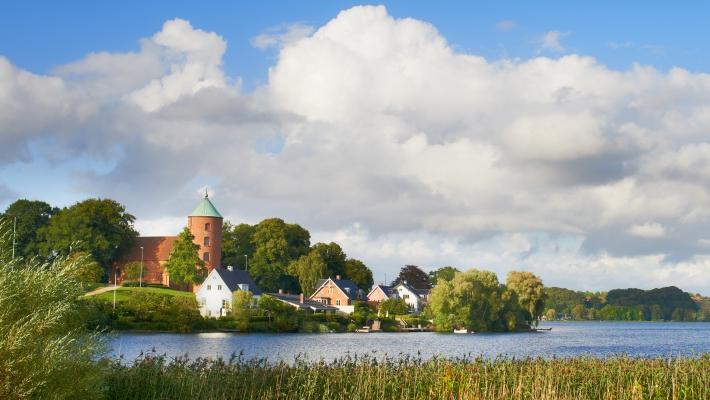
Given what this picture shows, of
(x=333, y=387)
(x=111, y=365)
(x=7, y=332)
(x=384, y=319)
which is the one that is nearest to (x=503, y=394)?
(x=333, y=387)

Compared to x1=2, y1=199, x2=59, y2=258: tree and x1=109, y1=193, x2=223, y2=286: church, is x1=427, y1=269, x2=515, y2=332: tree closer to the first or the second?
x1=109, y1=193, x2=223, y2=286: church

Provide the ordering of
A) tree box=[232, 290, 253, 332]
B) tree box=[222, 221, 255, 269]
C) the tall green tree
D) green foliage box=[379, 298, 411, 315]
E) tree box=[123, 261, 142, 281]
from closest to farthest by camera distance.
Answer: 1. tree box=[232, 290, 253, 332]
2. green foliage box=[379, 298, 411, 315]
3. tree box=[123, 261, 142, 281]
4. the tall green tree
5. tree box=[222, 221, 255, 269]

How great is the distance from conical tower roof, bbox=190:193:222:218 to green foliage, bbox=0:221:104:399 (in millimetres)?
105395

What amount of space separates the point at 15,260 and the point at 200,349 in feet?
129

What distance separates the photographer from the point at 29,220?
112 metres

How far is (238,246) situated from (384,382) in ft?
367

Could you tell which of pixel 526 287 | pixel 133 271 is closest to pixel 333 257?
pixel 133 271

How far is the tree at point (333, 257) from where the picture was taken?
400 feet

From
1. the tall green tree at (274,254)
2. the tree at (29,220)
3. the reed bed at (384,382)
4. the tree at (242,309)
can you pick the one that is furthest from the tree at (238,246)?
the reed bed at (384,382)

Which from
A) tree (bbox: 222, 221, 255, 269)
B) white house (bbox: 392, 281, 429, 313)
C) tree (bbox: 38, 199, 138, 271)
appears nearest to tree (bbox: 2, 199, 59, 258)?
tree (bbox: 38, 199, 138, 271)

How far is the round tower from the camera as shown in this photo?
118938mm

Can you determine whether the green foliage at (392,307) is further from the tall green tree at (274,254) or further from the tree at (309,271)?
the tall green tree at (274,254)

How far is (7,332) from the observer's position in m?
13.5

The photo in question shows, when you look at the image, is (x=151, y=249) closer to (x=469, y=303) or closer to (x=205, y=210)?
(x=205, y=210)
